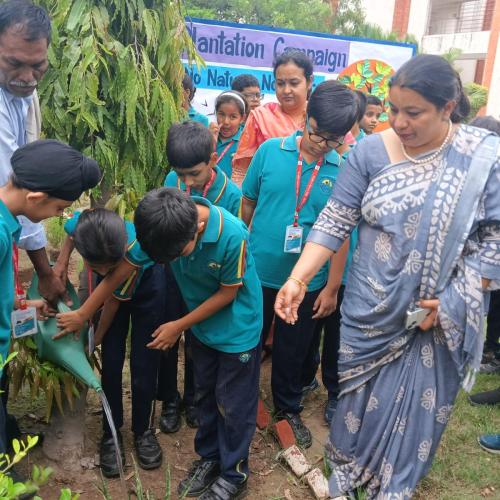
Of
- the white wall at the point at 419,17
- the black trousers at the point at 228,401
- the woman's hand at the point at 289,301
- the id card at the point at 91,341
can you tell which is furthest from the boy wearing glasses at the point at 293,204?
the white wall at the point at 419,17

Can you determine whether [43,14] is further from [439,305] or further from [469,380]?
[469,380]

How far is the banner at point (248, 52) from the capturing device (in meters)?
4.55

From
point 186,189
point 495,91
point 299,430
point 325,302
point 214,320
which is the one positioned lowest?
point 495,91

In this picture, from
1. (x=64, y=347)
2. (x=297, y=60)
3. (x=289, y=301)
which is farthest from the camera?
(x=297, y=60)

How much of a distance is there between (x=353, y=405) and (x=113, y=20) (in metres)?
2.02

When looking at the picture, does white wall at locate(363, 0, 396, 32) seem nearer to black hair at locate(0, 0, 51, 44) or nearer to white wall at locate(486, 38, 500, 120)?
white wall at locate(486, 38, 500, 120)

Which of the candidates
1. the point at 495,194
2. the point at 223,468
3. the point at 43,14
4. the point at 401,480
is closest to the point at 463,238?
the point at 495,194

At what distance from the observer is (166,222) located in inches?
69.1

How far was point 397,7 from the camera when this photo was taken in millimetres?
18172

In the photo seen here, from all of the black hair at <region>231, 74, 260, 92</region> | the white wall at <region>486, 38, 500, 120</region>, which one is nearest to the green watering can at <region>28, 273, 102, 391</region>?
the black hair at <region>231, 74, 260, 92</region>

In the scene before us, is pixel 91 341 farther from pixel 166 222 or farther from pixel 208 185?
pixel 208 185

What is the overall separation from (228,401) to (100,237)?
0.86m

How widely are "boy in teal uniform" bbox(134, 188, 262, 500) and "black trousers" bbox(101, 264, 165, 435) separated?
0.65 ft

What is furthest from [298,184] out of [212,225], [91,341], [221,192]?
[91,341]
